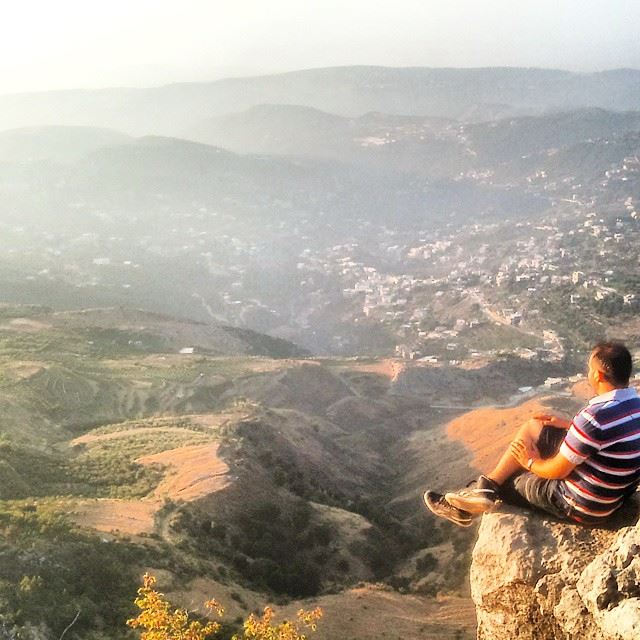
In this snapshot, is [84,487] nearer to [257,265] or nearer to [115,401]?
[115,401]

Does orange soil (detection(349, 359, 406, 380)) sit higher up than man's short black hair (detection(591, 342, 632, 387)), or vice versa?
man's short black hair (detection(591, 342, 632, 387))

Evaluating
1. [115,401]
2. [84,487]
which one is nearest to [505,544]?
[84,487]

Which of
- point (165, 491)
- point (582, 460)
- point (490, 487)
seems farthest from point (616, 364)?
point (165, 491)

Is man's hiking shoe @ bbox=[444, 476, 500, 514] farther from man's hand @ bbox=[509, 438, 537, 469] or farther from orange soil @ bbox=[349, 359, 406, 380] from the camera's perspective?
orange soil @ bbox=[349, 359, 406, 380]

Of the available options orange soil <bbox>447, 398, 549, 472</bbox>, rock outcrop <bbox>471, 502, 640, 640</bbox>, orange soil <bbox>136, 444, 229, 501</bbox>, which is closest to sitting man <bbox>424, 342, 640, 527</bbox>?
rock outcrop <bbox>471, 502, 640, 640</bbox>

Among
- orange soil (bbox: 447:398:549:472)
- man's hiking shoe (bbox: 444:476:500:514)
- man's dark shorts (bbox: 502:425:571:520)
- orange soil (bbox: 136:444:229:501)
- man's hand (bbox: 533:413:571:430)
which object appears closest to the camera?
man's dark shorts (bbox: 502:425:571:520)

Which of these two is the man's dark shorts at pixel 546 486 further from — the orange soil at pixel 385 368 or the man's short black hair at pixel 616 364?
the orange soil at pixel 385 368

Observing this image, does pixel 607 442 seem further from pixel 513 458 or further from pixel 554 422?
pixel 513 458

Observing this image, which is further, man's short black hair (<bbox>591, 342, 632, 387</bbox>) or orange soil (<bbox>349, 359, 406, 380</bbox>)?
orange soil (<bbox>349, 359, 406, 380</bbox>)
